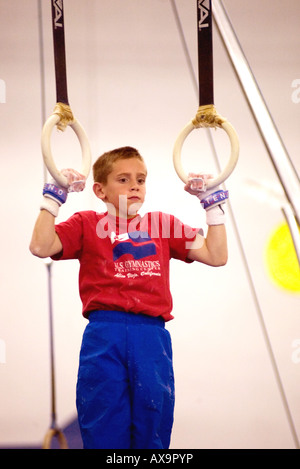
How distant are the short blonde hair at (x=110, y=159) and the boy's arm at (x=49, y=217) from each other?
4.2 inches

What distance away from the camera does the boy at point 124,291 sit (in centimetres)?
96

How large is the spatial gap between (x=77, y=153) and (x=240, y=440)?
1.11m

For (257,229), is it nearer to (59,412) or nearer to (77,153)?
(77,153)

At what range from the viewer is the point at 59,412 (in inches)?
75.0

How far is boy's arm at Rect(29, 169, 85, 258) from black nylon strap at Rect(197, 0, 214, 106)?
0.90 feet

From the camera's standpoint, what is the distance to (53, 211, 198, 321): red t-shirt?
1.01 metres

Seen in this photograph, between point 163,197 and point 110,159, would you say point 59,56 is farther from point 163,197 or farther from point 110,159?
point 163,197
